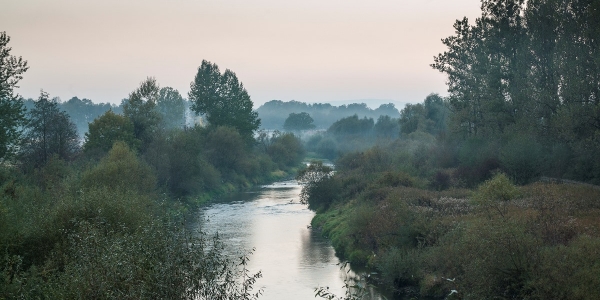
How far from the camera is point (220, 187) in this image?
84.9 m

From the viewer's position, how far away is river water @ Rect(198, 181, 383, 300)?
35.0 meters

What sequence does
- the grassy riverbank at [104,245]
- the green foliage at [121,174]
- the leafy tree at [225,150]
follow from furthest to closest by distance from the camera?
the leafy tree at [225,150], the green foliage at [121,174], the grassy riverbank at [104,245]

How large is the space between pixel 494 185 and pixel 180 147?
4316cm

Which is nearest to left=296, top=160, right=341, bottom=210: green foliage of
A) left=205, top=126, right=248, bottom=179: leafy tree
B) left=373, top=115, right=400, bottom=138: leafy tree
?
left=205, top=126, right=248, bottom=179: leafy tree

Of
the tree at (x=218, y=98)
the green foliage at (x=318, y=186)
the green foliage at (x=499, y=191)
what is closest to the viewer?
the green foliage at (x=499, y=191)

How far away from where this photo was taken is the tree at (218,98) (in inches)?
4063

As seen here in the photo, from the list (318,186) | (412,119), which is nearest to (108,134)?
(318,186)

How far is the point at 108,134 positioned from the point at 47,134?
6.13 m

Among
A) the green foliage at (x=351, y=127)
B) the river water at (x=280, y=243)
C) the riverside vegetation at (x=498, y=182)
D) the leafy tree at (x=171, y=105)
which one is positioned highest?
the leafy tree at (x=171, y=105)

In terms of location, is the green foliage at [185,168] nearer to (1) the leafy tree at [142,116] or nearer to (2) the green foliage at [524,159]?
(1) the leafy tree at [142,116]

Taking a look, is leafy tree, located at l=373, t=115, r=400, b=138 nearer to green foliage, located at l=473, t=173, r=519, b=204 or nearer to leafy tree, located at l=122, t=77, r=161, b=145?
leafy tree, located at l=122, t=77, r=161, b=145

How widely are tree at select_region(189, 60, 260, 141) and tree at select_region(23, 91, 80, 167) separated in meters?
38.7

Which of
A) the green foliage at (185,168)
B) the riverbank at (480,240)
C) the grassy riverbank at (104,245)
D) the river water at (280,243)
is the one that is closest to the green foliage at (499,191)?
the riverbank at (480,240)

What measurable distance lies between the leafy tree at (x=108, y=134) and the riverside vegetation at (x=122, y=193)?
5.0 inches
